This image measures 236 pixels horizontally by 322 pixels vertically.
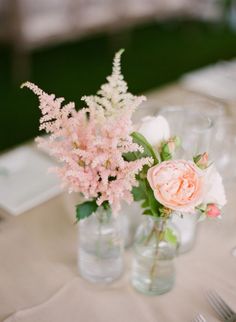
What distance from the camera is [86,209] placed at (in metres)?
0.99

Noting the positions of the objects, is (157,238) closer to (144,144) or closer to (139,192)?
(139,192)

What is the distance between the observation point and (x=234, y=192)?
1.42 meters

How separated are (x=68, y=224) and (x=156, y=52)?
3.71m

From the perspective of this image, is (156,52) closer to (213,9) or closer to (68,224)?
(213,9)

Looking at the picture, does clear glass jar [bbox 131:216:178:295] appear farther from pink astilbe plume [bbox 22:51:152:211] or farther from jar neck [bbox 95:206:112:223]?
pink astilbe plume [bbox 22:51:152:211]

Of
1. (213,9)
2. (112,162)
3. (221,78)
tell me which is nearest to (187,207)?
(112,162)

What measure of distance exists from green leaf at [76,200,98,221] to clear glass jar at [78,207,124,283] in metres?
0.09

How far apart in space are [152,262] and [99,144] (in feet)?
1.10

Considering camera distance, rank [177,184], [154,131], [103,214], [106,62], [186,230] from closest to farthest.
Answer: [177,184]
[154,131]
[103,214]
[186,230]
[106,62]

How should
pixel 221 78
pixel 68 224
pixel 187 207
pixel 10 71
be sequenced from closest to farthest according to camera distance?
pixel 187 207
pixel 68 224
pixel 221 78
pixel 10 71

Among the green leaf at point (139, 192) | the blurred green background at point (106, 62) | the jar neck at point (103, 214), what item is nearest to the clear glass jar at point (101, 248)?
the jar neck at point (103, 214)

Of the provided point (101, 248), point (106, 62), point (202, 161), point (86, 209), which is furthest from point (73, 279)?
point (106, 62)

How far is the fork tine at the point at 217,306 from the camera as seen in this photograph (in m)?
0.99

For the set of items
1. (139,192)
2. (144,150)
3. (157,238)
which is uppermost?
(144,150)
